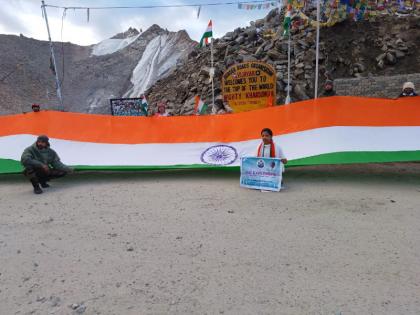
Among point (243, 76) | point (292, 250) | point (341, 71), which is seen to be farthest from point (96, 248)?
point (341, 71)

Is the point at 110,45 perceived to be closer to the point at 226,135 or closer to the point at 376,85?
the point at 376,85

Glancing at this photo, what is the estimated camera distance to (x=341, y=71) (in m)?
13.7

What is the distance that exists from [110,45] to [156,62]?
1200cm

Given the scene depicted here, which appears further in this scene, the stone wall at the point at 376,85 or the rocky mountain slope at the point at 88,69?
the rocky mountain slope at the point at 88,69

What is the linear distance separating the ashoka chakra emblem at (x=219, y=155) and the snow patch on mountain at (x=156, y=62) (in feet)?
67.2

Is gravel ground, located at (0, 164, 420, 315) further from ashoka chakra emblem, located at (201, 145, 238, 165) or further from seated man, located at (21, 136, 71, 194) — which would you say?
ashoka chakra emblem, located at (201, 145, 238, 165)

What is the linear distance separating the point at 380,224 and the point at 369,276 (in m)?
1.16

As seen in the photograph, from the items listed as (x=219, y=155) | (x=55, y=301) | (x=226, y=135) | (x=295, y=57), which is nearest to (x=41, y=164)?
(x=219, y=155)

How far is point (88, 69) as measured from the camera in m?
32.0

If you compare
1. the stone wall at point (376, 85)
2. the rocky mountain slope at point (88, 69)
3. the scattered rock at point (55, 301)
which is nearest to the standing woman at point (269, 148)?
the scattered rock at point (55, 301)

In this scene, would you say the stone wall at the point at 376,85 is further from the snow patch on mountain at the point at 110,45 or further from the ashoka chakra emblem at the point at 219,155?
the snow patch on mountain at the point at 110,45

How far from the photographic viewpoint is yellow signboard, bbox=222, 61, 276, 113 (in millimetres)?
8148

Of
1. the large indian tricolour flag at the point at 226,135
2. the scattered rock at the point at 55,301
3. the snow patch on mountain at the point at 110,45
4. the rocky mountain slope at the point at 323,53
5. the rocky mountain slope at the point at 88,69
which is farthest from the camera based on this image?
the snow patch on mountain at the point at 110,45

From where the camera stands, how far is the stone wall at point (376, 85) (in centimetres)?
Result: 1102
